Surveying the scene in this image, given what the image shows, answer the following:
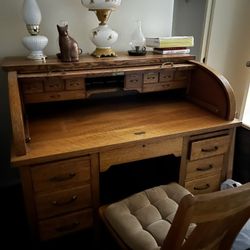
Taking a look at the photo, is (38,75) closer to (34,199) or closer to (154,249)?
(34,199)

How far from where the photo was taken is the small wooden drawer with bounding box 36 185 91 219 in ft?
3.71

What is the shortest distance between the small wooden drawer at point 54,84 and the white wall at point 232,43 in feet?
4.79

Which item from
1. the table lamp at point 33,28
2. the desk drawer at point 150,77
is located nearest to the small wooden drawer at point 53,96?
the table lamp at point 33,28

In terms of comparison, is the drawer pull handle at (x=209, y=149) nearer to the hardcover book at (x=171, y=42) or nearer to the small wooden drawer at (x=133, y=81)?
the small wooden drawer at (x=133, y=81)

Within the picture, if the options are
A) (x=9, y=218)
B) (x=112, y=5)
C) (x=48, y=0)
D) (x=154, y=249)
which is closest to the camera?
(x=154, y=249)

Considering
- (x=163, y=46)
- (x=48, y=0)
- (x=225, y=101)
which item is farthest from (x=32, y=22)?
(x=225, y=101)

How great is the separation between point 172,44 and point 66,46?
629mm

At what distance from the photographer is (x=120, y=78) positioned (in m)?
1.43

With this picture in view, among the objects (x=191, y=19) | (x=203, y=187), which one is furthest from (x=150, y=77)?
(x=191, y=19)

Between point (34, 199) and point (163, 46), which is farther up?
point (163, 46)

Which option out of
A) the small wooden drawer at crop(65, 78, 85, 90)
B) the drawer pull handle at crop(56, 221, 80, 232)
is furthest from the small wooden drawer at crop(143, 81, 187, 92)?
the drawer pull handle at crop(56, 221, 80, 232)

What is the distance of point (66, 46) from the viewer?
1.30 metres

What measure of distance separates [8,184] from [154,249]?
1283mm

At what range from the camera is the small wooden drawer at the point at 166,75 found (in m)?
1.50
